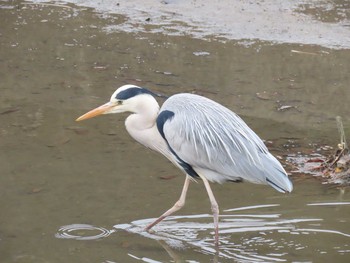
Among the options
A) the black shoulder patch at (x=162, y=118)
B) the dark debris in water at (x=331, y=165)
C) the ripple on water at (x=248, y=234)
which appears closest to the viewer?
the ripple on water at (x=248, y=234)

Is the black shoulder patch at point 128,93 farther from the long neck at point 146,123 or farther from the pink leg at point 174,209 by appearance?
the pink leg at point 174,209

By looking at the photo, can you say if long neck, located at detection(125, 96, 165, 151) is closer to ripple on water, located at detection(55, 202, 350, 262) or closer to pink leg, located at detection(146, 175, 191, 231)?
pink leg, located at detection(146, 175, 191, 231)

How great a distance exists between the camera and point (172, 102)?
5789 millimetres

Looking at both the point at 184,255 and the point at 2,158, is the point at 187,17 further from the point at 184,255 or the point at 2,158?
the point at 184,255

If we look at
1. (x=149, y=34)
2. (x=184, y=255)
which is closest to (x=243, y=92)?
(x=149, y=34)

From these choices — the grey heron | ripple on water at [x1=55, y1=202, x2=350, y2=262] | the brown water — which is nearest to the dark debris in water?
the brown water

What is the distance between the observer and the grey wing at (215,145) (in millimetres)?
5648

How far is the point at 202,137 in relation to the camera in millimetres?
5676

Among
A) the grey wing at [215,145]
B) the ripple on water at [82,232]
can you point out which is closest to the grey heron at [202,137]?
the grey wing at [215,145]

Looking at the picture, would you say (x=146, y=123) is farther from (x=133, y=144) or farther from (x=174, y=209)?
(x=133, y=144)

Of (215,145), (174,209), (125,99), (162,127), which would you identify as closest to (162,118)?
(162,127)

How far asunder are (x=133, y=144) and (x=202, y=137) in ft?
5.40

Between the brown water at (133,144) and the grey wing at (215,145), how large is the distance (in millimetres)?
450

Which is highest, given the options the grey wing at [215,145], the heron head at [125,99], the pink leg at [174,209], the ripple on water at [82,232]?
the heron head at [125,99]
